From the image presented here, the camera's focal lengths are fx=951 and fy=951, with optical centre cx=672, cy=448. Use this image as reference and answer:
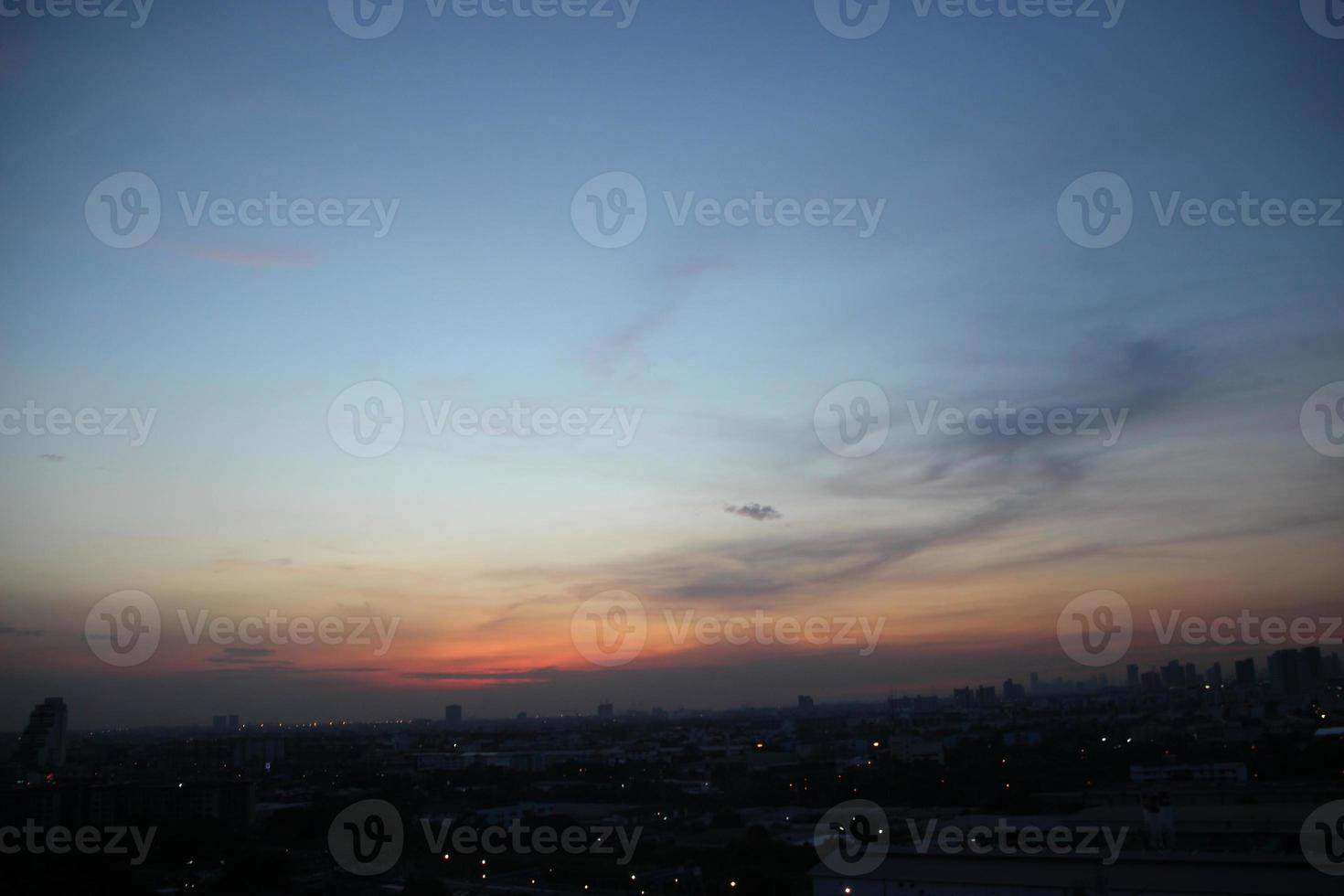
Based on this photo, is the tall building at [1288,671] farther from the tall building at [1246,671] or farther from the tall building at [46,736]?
the tall building at [46,736]

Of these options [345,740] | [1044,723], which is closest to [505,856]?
[1044,723]

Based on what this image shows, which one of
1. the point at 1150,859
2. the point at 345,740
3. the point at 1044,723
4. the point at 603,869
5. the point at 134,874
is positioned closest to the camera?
the point at 1150,859

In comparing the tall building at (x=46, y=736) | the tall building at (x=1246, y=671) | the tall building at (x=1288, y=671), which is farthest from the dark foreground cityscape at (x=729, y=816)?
the tall building at (x=1246, y=671)

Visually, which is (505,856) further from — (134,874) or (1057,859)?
(1057,859)

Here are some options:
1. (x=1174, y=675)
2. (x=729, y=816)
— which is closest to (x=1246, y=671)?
(x=1174, y=675)

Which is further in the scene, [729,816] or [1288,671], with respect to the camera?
[1288,671]

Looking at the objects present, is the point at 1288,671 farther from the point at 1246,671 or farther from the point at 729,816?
the point at 729,816
